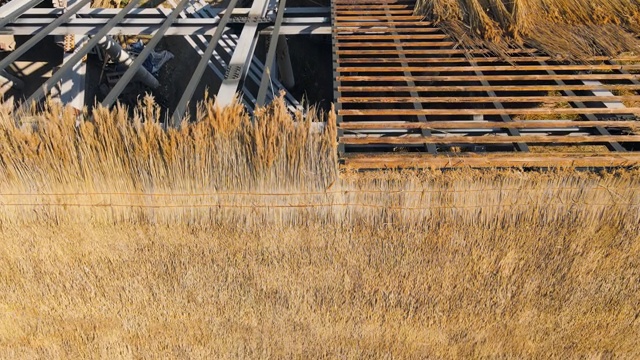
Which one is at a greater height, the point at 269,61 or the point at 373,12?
the point at 373,12

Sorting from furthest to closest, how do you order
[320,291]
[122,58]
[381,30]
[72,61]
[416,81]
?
[122,58] < [381,30] < [416,81] < [72,61] < [320,291]

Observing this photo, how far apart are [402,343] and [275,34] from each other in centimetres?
230

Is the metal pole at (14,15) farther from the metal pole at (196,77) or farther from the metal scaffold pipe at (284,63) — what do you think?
the metal scaffold pipe at (284,63)

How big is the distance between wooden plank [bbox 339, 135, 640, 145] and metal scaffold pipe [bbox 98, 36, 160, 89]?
2.71 meters

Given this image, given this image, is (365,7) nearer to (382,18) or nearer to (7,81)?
(382,18)

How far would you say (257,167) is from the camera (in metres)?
1.87

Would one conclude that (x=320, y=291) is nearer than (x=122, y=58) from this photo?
Yes

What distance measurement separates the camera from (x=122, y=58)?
4176 millimetres

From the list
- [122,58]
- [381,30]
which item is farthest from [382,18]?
[122,58]

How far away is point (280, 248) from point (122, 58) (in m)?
3.19

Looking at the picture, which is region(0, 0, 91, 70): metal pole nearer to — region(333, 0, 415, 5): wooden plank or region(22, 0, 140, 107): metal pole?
region(22, 0, 140, 107): metal pole

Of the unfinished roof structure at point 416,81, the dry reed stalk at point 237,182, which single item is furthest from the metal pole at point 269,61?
the dry reed stalk at point 237,182

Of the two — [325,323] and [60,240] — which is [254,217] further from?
[60,240]

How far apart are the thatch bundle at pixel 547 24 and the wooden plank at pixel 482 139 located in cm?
85
